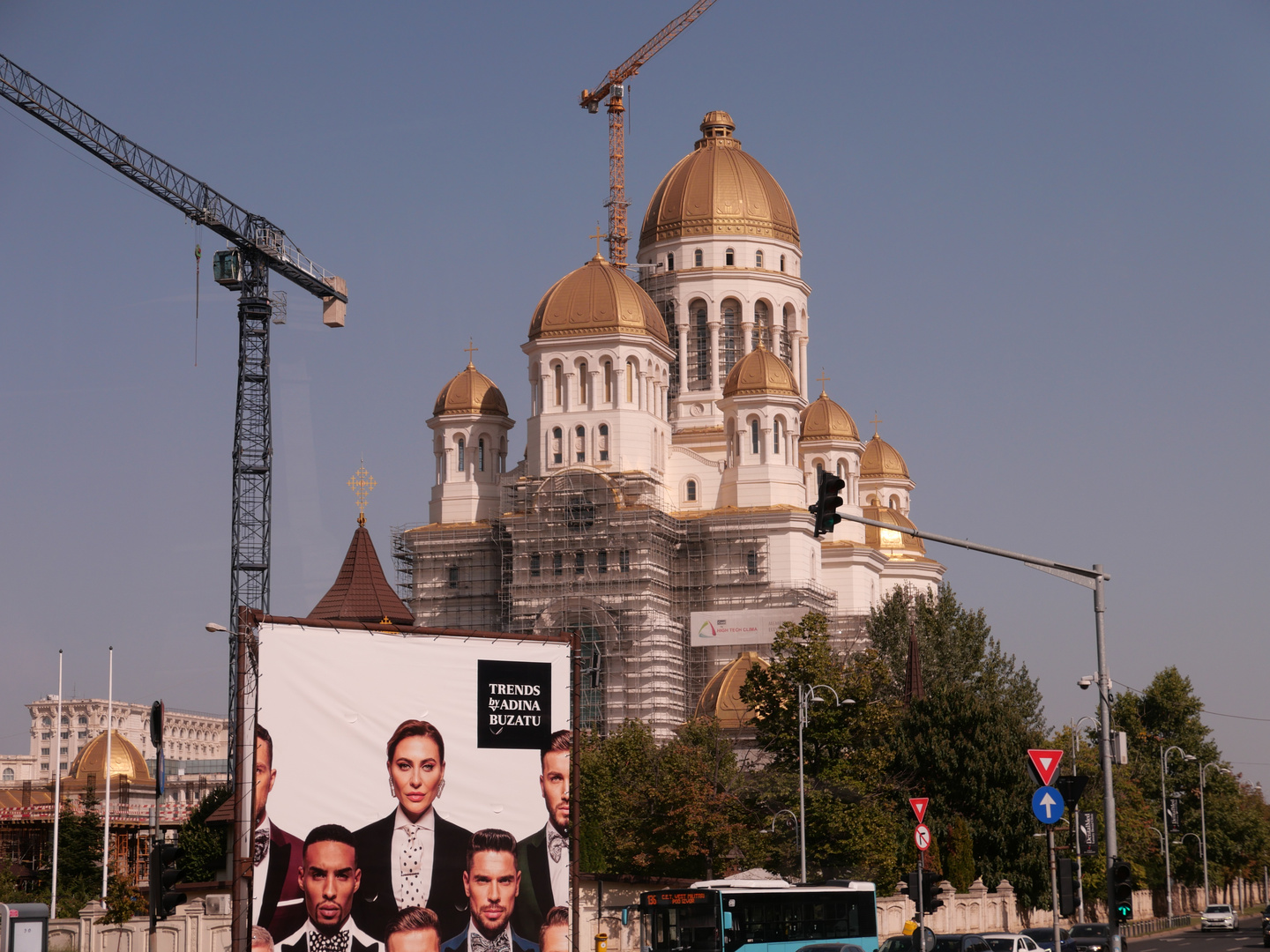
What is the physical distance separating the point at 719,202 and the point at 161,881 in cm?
8042

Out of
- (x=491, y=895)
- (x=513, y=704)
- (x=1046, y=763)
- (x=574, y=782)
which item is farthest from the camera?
(x=513, y=704)

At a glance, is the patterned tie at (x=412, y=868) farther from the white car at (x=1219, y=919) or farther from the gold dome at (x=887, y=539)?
the gold dome at (x=887, y=539)

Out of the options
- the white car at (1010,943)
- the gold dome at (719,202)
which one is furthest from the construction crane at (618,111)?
the white car at (1010,943)

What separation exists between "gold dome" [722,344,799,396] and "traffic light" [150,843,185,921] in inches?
2588

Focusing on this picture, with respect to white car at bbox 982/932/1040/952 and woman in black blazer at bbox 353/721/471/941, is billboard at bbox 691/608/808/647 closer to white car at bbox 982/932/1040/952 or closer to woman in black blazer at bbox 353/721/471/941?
white car at bbox 982/932/1040/952

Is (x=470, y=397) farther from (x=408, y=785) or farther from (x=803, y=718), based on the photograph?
(x=408, y=785)

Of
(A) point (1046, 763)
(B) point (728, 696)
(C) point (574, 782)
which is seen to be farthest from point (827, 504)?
(B) point (728, 696)

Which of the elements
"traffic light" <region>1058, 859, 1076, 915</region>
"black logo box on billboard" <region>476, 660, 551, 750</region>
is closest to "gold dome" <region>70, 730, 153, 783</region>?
"black logo box on billboard" <region>476, 660, 551, 750</region>

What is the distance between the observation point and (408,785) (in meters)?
31.2

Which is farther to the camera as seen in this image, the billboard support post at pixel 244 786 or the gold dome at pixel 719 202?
the gold dome at pixel 719 202

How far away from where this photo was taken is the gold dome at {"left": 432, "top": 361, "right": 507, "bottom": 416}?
9012cm

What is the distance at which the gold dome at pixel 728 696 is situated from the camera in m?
77.4

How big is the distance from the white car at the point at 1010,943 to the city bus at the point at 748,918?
2.44 m

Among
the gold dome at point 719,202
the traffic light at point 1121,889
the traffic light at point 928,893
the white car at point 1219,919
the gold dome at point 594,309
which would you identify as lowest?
the white car at point 1219,919
